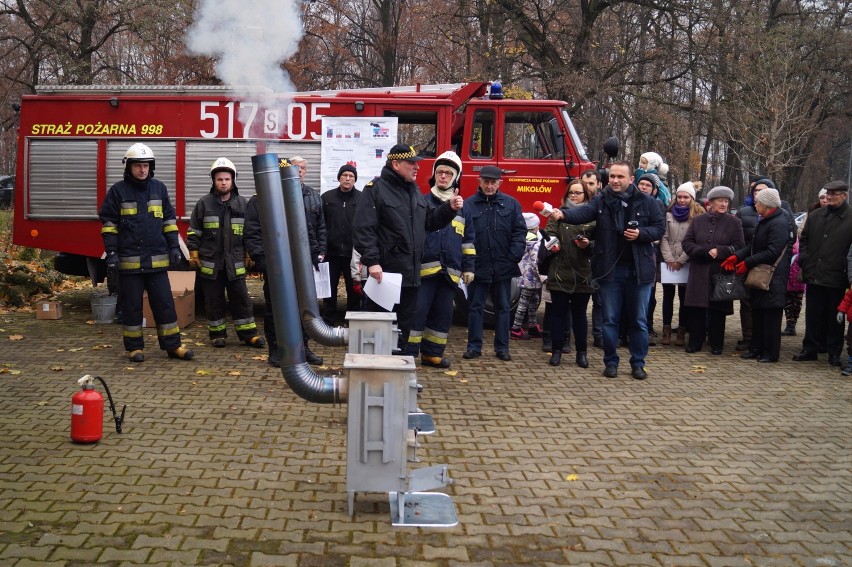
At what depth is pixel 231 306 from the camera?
907 cm

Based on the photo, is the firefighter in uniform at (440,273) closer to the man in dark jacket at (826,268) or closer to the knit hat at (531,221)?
the knit hat at (531,221)

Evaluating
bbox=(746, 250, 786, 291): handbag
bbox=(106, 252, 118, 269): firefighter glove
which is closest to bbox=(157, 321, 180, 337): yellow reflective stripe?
bbox=(106, 252, 118, 269): firefighter glove

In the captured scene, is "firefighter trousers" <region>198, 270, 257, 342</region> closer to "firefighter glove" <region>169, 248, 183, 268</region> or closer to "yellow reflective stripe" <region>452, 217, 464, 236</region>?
"firefighter glove" <region>169, 248, 183, 268</region>

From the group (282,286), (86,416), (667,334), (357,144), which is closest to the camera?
(282,286)

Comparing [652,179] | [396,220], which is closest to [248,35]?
[396,220]

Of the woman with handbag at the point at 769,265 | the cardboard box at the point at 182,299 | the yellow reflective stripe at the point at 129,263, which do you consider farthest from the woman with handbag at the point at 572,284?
the cardboard box at the point at 182,299

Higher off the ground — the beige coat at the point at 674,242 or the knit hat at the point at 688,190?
the knit hat at the point at 688,190

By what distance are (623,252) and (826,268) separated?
261 centimetres

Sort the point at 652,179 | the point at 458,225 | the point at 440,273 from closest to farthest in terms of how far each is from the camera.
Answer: the point at 440,273, the point at 458,225, the point at 652,179

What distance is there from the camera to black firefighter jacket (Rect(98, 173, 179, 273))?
7.97 meters

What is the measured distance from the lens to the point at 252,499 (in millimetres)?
4645

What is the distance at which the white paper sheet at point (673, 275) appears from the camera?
9.68 m

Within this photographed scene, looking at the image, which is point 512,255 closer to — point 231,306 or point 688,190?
point 688,190

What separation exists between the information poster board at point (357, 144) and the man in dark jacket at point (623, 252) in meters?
3.21
